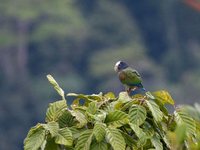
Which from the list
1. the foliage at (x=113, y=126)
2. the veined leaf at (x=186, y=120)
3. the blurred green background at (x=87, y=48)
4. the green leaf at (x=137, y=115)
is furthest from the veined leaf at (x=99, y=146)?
the blurred green background at (x=87, y=48)

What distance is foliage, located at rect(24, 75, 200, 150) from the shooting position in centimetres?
227

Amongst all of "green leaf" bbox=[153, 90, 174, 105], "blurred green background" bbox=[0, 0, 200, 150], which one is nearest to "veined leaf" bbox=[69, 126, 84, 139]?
"green leaf" bbox=[153, 90, 174, 105]

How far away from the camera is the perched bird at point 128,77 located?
104 inches

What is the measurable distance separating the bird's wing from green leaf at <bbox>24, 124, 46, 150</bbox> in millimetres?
416

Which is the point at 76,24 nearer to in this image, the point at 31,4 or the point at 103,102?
the point at 31,4

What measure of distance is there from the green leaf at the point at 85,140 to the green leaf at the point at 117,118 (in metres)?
0.06

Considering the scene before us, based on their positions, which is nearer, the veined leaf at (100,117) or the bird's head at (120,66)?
the veined leaf at (100,117)

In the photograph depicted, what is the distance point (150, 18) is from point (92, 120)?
31604 millimetres

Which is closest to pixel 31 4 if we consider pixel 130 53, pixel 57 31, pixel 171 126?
pixel 57 31

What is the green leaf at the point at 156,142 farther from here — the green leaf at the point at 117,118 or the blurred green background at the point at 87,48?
the blurred green background at the point at 87,48

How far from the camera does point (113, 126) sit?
2.29 metres

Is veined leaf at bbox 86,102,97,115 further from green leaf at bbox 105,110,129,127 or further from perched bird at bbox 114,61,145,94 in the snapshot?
perched bird at bbox 114,61,145,94

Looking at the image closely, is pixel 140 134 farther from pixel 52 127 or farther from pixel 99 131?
pixel 52 127

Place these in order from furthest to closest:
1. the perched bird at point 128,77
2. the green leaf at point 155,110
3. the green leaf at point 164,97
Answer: the perched bird at point 128,77
the green leaf at point 164,97
the green leaf at point 155,110
